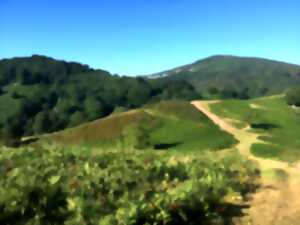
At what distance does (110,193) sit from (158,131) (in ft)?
220

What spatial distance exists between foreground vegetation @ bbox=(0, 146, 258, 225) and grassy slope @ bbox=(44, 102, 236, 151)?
48588 mm

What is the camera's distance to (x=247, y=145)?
2496 inches

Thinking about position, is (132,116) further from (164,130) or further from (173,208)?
(173,208)

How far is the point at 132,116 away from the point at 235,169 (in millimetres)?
66307

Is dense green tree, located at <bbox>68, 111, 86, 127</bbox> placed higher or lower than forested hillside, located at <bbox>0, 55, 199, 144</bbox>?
lower

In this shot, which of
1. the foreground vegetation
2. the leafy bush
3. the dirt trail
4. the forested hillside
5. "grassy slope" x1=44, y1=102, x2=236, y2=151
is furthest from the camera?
the forested hillside

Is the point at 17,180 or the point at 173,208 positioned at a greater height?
the point at 17,180

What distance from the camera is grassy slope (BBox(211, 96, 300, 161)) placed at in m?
61.0

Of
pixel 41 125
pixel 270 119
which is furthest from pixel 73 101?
pixel 270 119

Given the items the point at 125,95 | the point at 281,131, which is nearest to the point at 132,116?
the point at 281,131

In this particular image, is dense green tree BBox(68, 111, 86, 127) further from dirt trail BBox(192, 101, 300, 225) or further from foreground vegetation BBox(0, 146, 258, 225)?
foreground vegetation BBox(0, 146, 258, 225)

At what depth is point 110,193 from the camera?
12742 mm

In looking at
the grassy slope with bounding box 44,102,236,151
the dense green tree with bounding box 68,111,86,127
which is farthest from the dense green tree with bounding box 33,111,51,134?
the grassy slope with bounding box 44,102,236,151

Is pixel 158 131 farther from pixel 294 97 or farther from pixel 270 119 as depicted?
pixel 294 97
